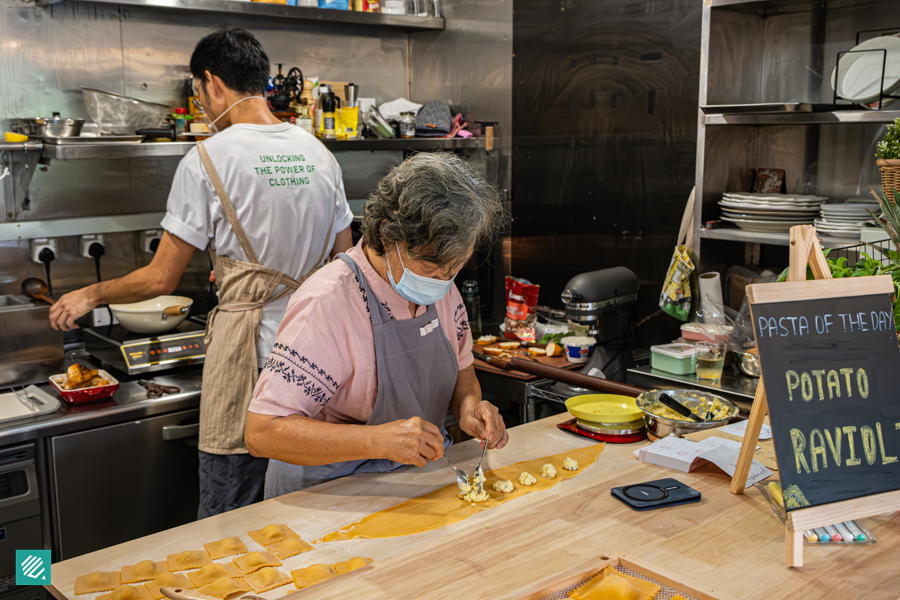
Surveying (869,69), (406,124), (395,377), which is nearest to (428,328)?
(395,377)

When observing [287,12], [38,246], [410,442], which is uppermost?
[287,12]

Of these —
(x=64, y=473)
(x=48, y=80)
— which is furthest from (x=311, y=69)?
(x=64, y=473)

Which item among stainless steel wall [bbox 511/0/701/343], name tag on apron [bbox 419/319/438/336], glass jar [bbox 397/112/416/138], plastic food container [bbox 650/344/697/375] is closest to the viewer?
name tag on apron [bbox 419/319/438/336]

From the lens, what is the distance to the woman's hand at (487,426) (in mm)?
1821

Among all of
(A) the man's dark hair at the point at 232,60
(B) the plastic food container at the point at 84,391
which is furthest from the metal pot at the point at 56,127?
(B) the plastic food container at the point at 84,391

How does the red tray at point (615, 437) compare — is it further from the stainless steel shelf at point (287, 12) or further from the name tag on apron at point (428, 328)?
the stainless steel shelf at point (287, 12)

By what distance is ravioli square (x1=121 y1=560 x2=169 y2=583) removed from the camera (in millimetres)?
1300

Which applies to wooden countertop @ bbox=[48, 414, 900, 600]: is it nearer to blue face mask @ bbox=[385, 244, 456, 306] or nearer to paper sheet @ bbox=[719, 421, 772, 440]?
paper sheet @ bbox=[719, 421, 772, 440]

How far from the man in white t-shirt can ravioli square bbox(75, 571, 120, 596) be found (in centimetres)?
124

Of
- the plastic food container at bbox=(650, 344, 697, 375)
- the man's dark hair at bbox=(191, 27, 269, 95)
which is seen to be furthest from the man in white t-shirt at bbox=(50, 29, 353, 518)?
the plastic food container at bbox=(650, 344, 697, 375)

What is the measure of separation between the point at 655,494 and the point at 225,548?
803mm

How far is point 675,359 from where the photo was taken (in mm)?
2637

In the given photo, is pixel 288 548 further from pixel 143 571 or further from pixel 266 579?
pixel 143 571

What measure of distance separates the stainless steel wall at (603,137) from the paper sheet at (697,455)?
58.5 inches
